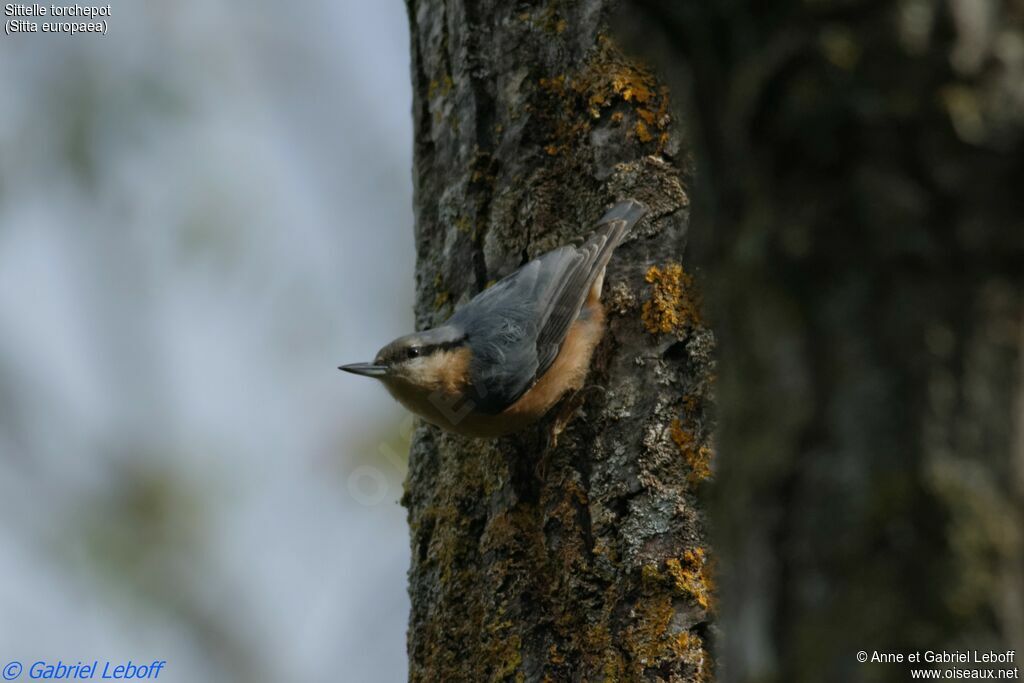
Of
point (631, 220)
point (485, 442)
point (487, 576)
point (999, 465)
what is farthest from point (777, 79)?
point (485, 442)

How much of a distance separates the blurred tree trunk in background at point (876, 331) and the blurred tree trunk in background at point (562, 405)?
1.44 meters

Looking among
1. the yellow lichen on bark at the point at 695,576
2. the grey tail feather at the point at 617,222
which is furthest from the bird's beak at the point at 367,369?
the yellow lichen on bark at the point at 695,576

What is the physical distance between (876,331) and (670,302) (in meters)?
1.76

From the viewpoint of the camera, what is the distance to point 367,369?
354 cm

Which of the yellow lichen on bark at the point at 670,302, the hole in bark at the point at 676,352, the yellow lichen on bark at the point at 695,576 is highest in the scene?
the yellow lichen on bark at the point at 670,302

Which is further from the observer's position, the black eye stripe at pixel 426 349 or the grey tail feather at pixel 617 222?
the black eye stripe at pixel 426 349

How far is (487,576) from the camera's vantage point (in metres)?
2.76

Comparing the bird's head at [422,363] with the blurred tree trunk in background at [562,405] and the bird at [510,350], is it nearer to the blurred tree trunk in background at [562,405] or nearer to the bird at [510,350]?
the bird at [510,350]

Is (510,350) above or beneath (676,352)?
above

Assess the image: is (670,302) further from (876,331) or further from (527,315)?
(876,331)

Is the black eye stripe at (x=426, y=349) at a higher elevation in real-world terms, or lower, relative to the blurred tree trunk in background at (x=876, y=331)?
higher

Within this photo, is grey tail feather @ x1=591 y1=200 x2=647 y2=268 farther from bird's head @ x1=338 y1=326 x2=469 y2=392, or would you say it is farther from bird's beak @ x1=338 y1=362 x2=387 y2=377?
bird's beak @ x1=338 y1=362 x2=387 y2=377

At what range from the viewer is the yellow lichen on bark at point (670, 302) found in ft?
8.82

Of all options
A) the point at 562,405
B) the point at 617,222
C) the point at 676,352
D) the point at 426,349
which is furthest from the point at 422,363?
the point at 676,352
